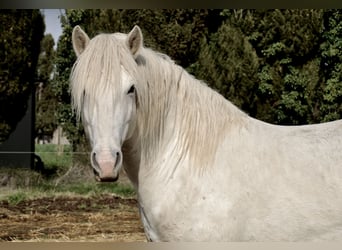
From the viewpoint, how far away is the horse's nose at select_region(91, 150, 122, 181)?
1512 millimetres

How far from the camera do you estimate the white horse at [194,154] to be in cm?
160

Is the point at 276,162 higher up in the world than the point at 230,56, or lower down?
lower down

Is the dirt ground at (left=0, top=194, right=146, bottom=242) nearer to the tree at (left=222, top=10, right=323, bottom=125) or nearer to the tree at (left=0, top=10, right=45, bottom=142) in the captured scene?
the tree at (left=0, top=10, right=45, bottom=142)

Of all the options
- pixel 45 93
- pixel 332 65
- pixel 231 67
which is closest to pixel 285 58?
pixel 332 65

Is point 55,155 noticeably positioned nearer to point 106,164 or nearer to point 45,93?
point 45,93

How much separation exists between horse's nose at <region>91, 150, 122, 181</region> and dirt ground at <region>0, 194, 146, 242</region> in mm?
2307

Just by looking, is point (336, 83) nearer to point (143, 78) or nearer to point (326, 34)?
point (326, 34)

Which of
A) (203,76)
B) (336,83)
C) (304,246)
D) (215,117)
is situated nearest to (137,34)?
(215,117)

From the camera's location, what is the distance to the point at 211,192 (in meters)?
1.64

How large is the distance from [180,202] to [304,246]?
52 cm

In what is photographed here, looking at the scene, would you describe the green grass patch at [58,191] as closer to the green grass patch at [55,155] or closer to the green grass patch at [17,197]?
the green grass patch at [17,197]

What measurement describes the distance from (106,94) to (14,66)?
2869 mm

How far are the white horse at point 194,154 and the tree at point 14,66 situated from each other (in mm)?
2610

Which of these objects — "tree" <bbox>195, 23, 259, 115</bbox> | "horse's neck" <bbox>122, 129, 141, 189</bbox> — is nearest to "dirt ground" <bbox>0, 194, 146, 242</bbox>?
"tree" <bbox>195, 23, 259, 115</bbox>
